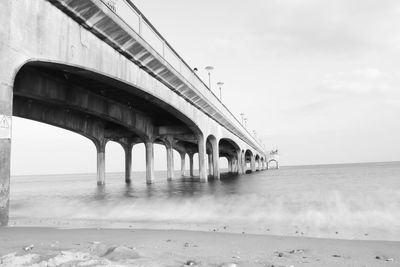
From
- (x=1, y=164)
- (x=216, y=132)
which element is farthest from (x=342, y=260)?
(x=216, y=132)

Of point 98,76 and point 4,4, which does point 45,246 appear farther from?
point 98,76

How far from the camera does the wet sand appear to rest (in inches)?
145

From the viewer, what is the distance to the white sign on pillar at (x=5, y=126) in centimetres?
680

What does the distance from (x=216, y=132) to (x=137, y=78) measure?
69.9ft

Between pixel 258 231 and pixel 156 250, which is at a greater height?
pixel 156 250

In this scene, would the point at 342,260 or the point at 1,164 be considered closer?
the point at 342,260

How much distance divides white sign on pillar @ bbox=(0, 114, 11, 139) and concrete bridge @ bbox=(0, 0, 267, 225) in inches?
0.9

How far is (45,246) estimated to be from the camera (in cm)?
452

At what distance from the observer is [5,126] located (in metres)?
6.89

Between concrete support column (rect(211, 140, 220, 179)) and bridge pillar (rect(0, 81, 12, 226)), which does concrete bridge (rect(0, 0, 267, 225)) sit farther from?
concrete support column (rect(211, 140, 220, 179))

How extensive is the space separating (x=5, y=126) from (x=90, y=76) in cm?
564

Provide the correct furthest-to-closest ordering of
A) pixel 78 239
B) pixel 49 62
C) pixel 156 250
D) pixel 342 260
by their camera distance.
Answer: pixel 49 62 < pixel 78 239 < pixel 156 250 < pixel 342 260

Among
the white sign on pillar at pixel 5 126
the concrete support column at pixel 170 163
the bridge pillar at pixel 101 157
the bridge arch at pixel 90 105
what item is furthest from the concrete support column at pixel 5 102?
the concrete support column at pixel 170 163

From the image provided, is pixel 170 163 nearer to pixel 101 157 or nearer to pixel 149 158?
pixel 149 158
